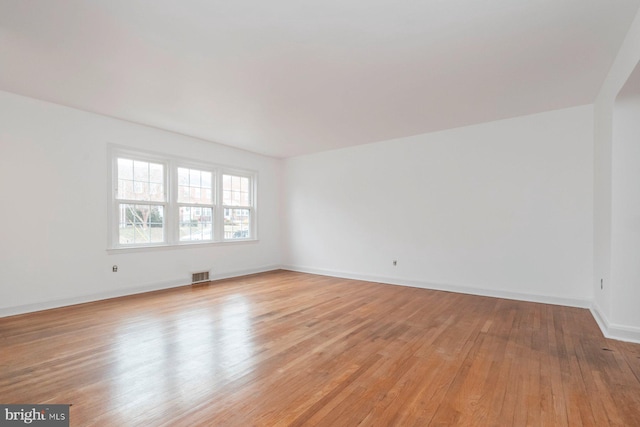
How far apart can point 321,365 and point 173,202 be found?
411 cm

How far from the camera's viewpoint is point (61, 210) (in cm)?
405

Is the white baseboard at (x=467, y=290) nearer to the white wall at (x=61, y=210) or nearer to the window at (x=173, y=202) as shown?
the window at (x=173, y=202)

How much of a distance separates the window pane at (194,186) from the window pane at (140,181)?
1.10 feet

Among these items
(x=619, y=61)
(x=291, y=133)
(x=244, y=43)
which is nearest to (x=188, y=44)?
(x=244, y=43)

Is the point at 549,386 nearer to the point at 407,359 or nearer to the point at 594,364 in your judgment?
the point at 594,364

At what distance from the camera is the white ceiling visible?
2.17 metres

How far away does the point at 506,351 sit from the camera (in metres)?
2.65

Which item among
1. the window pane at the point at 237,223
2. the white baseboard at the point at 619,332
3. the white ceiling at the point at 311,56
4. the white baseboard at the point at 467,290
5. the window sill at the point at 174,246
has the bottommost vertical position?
the white baseboard at the point at 467,290

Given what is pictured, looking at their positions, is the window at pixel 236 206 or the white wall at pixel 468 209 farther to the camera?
the window at pixel 236 206

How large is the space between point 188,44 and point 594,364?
4228 mm

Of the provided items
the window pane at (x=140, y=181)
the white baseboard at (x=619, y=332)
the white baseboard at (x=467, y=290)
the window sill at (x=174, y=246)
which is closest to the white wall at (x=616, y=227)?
the white baseboard at (x=619, y=332)

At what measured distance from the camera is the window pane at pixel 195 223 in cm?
547

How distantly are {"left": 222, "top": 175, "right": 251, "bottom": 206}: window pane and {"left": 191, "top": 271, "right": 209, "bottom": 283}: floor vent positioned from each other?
4.74ft

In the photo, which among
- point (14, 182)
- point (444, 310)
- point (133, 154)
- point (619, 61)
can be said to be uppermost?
point (619, 61)
